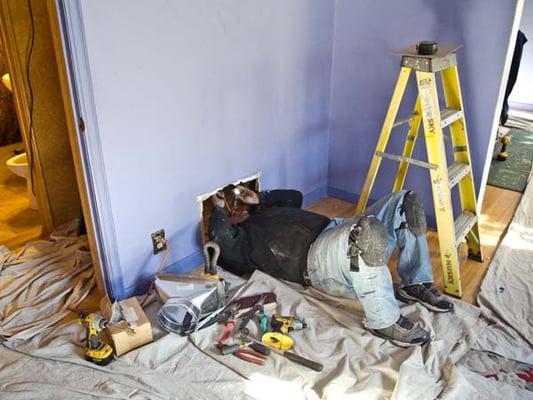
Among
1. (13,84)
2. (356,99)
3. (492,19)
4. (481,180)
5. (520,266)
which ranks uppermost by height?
(492,19)

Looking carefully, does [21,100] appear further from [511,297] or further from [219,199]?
[511,297]

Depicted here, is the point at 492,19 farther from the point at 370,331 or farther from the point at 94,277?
the point at 94,277

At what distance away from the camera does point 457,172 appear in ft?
7.59

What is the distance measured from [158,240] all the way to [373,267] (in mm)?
1040

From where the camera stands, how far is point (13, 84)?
98.0 inches

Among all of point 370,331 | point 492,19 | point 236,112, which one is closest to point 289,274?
point 370,331

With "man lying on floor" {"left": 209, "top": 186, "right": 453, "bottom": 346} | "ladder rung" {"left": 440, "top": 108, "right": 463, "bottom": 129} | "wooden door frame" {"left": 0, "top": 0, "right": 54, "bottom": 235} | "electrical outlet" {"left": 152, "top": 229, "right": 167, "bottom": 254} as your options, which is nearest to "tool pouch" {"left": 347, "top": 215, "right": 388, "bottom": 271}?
"man lying on floor" {"left": 209, "top": 186, "right": 453, "bottom": 346}

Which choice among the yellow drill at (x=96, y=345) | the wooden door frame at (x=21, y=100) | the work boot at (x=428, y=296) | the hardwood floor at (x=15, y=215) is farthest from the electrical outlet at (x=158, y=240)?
the work boot at (x=428, y=296)

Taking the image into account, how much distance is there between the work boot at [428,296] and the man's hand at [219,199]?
3.31 feet

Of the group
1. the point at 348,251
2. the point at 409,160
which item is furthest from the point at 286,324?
the point at 409,160

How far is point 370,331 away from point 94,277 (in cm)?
136

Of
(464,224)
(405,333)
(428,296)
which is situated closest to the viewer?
(405,333)

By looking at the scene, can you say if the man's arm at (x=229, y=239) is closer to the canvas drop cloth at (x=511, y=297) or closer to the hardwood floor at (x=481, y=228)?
the hardwood floor at (x=481, y=228)

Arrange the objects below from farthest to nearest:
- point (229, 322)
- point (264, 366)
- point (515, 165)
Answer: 1. point (515, 165)
2. point (229, 322)
3. point (264, 366)
